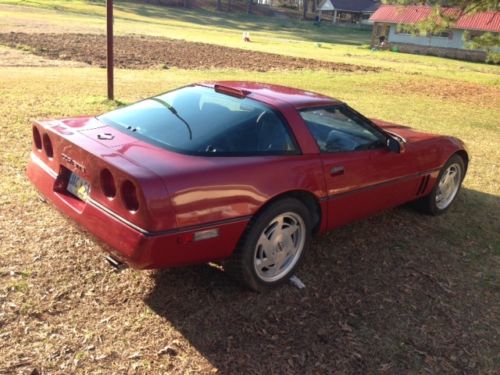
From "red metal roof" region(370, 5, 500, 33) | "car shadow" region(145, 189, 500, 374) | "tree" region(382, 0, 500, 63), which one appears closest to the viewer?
"car shadow" region(145, 189, 500, 374)

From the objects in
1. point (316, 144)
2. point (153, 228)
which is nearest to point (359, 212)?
point (316, 144)

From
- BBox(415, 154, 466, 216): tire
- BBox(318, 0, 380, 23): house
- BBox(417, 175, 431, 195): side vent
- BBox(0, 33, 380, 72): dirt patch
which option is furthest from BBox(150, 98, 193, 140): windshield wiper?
BBox(318, 0, 380, 23): house

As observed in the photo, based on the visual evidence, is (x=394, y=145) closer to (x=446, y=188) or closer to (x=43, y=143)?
(x=446, y=188)

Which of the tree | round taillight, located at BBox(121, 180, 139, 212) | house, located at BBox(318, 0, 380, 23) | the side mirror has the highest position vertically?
house, located at BBox(318, 0, 380, 23)

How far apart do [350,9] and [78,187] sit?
83.4 metres

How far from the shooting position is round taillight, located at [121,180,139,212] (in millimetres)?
2828

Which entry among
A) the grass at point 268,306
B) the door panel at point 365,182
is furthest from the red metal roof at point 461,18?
the grass at point 268,306

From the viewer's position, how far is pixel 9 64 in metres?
14.8

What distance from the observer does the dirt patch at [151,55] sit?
18406 mm

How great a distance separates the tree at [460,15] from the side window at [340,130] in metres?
12.0

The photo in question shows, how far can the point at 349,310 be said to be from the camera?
3.40m

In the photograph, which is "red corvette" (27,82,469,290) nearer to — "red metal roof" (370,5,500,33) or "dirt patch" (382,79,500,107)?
"dirt patch" (382,79,500,107)

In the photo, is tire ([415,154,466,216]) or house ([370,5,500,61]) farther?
house ([370,5,500,61])

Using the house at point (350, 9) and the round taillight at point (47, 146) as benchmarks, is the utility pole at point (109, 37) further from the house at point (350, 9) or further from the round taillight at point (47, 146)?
the house at point (350, 9)
